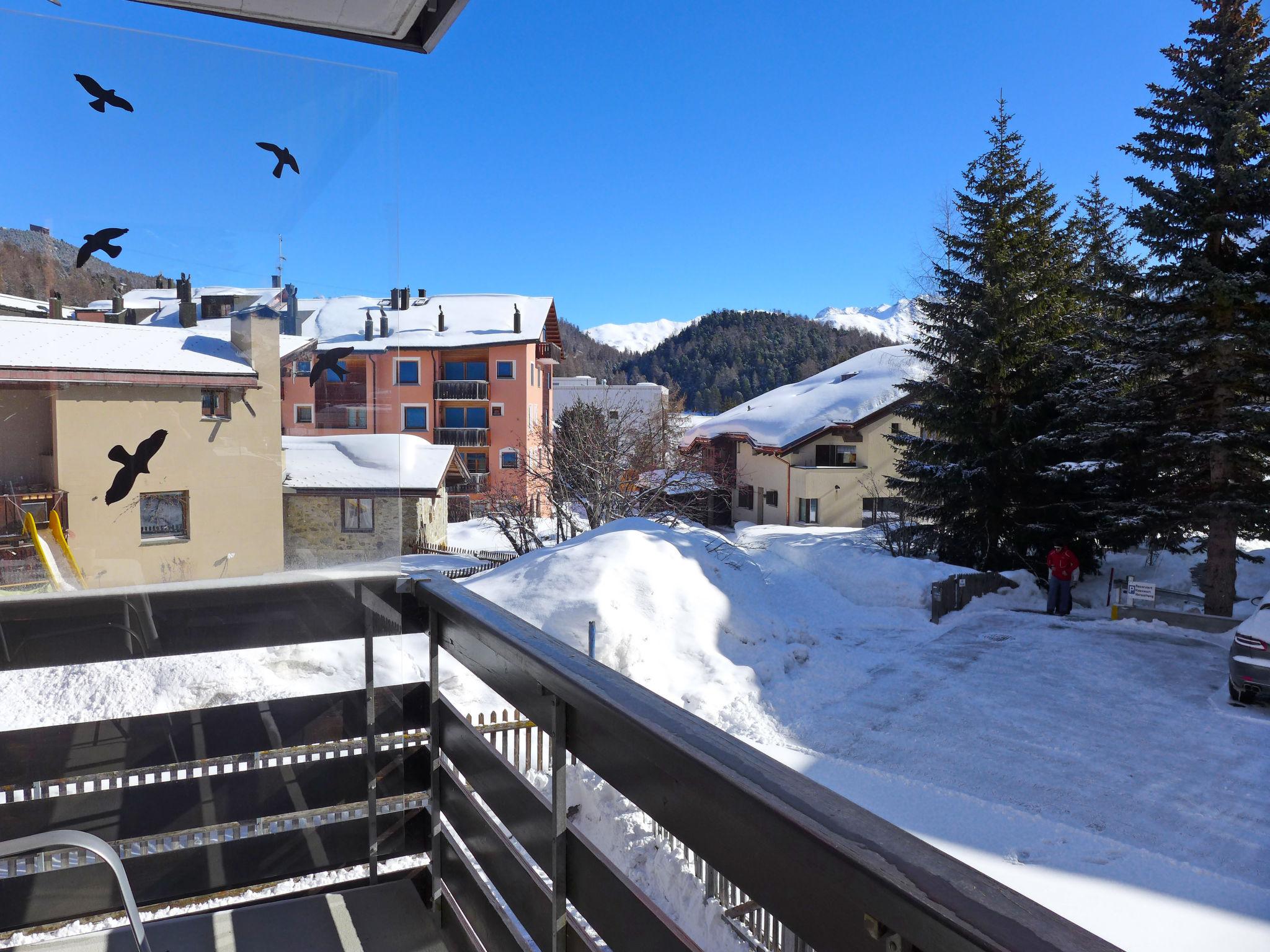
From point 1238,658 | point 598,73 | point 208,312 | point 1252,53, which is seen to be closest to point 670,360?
point 598,73

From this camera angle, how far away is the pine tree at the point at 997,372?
15.3 m

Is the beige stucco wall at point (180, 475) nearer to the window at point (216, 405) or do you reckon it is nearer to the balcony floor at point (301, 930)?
the window at point (216, 405)

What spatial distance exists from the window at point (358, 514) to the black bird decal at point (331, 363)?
12.9 inches

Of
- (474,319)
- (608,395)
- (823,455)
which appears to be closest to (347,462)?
(823,455)

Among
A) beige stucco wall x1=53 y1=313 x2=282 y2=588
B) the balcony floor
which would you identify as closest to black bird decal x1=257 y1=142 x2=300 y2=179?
beige stucco wall x1=53 y1=313 x2=282 y2=588

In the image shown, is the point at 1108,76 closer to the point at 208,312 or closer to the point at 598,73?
the point at 598,73

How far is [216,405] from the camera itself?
194 cm

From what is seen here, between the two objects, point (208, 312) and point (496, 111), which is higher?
point (496, 111)

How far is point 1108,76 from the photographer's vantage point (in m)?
20.5

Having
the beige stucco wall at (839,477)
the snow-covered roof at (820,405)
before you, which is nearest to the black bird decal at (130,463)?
the snow-covered roof at (820,405)

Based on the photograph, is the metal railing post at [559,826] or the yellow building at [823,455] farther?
the yellow building at [823,455]

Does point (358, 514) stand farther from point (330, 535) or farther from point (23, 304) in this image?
point (23, 304)

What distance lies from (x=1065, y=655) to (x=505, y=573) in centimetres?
735

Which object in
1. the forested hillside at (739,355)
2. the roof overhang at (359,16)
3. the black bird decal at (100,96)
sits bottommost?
the black bird decal at (100,96)
